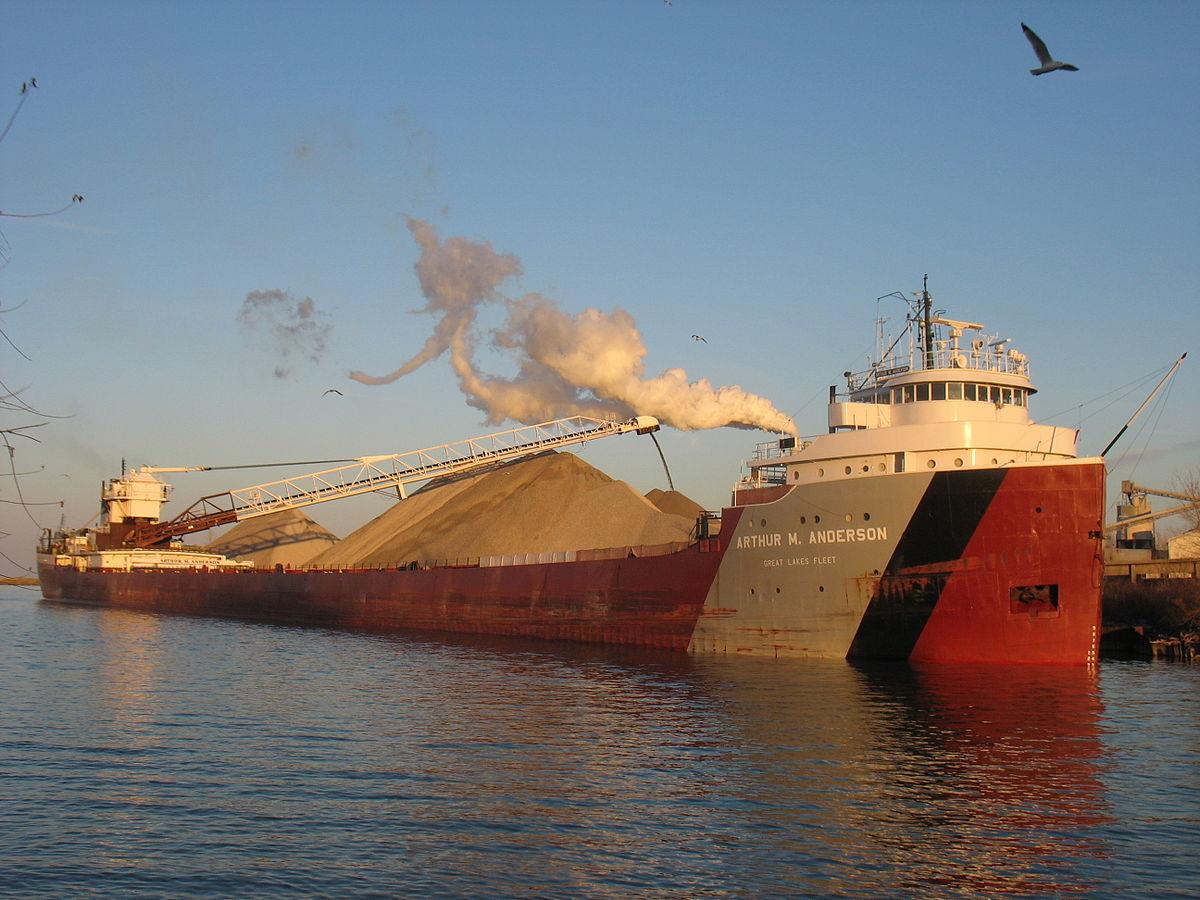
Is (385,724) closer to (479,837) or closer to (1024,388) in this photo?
(479,837)

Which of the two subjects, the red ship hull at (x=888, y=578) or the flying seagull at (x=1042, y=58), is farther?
the red ship hull at (x=888, y=578)

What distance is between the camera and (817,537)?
2994 cm

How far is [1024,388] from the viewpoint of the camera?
3225 cm

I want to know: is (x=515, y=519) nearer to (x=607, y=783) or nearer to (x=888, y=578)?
(x=888, y=578)

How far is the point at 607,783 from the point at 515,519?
136 ft

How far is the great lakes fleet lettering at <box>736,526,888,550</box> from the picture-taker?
28.8m

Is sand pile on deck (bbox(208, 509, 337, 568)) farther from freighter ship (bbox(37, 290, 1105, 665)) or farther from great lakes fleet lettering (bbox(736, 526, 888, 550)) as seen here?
great lakes fleet lettering (bbox(736, 526, 888, 550))

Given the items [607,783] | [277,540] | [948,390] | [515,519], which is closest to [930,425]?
[948,390]

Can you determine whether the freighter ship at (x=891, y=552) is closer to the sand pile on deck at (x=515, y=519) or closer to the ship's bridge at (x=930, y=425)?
the ship's bridge at (x=930, y=425)

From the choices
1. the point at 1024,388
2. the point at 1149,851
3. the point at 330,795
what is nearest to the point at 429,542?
the point at 1024,388

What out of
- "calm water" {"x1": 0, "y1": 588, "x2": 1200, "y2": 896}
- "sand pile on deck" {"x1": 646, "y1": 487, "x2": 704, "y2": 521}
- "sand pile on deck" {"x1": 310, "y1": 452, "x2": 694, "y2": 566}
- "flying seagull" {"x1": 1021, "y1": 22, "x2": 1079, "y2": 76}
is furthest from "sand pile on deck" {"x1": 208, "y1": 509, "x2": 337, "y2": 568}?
"flying seagull" {"x1": 1021, "y1": 22, "x2": 1079, "y2": 76}

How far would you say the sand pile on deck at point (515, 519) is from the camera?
5144cm

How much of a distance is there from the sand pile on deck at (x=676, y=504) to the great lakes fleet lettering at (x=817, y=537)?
35.4m

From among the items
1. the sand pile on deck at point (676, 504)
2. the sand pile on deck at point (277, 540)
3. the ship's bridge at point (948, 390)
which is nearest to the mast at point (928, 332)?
the ship's bridge at point (948, 390)
